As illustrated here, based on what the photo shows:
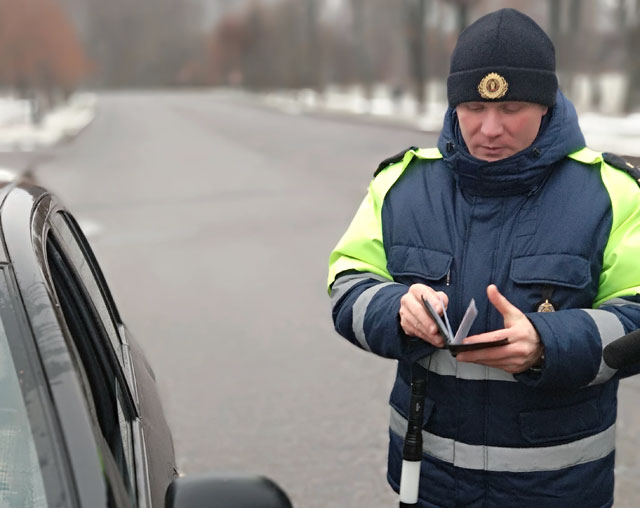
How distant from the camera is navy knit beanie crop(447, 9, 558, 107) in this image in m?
2.06

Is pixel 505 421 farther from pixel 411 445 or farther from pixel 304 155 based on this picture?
pixel 304 155

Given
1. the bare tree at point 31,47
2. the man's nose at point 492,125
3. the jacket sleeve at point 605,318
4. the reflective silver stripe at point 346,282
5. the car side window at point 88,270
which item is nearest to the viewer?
the jacket sleeve at point 605,318

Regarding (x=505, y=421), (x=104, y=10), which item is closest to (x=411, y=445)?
(x=505, y=421)

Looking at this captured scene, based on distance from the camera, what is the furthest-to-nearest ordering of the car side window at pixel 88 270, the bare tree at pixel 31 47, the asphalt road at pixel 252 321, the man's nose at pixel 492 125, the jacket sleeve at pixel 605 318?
the bare tree at pixel 31 47 < the asphalt road at pixel 252 321 < the car side window at pixel 88 270 < the man's nose at pixel 492 125 < the jacket sleeve at pixel 605 318

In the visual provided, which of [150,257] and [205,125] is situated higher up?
[150,257]

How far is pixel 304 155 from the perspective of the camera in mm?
22375

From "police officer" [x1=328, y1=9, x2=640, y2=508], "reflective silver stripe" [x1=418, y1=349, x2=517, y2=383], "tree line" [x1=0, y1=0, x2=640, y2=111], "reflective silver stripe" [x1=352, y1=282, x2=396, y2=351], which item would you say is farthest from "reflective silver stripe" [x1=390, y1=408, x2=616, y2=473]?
"tree line" [x1=0, y1=0, x2=640, y2=111]

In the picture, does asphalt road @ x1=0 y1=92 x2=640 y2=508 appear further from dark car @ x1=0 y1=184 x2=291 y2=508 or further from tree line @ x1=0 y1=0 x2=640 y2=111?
tree line @ x1=0 y1=0 x2=640 y2=111

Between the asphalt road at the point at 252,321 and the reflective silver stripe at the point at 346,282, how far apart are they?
143 cm

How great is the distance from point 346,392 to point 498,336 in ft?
11.7

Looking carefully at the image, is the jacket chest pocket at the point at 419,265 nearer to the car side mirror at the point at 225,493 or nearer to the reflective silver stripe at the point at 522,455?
the reflective silver stripe at the point at 522,455

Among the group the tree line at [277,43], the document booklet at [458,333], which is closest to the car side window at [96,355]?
the document booklet at [458,333]

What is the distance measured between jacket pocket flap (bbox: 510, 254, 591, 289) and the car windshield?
0.99 meters

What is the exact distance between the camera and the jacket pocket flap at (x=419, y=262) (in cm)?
207
